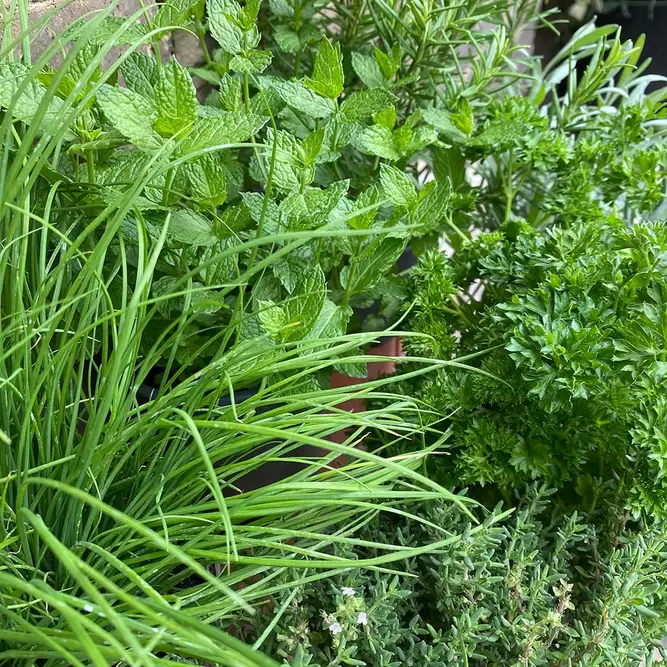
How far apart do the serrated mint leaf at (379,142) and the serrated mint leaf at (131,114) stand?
188 millimetres

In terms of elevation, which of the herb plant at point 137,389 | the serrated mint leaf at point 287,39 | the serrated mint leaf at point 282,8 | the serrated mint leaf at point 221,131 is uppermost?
the serrated mint leaf at point 282,8

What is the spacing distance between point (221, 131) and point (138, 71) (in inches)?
4.5

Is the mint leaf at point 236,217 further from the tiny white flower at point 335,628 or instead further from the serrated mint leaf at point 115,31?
the tiny white flower at point 335,628

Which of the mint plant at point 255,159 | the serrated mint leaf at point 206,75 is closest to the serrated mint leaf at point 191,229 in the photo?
the mint plant at point 255,159

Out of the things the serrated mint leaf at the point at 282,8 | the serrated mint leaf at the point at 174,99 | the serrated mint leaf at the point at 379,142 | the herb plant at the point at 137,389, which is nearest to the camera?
the herb plant at the point at 137,389

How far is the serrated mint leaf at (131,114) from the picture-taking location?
1.46 ft

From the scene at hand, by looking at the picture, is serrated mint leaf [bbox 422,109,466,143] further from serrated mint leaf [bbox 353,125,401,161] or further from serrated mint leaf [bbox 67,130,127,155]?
serrated mint leaf [bbox 67,130,127,155]

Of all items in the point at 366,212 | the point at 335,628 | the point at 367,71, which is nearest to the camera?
the point at 335,628

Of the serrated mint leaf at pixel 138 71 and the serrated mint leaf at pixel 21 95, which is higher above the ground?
the serrated mint leaf at pixel 138 71

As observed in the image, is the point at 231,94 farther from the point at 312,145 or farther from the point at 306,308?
the point at 306,308

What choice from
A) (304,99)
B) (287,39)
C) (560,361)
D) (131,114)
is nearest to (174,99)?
(131,114)

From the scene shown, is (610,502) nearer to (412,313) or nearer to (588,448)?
(588,448)

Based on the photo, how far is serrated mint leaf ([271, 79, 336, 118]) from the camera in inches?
21.3

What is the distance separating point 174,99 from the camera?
17.9 inches
